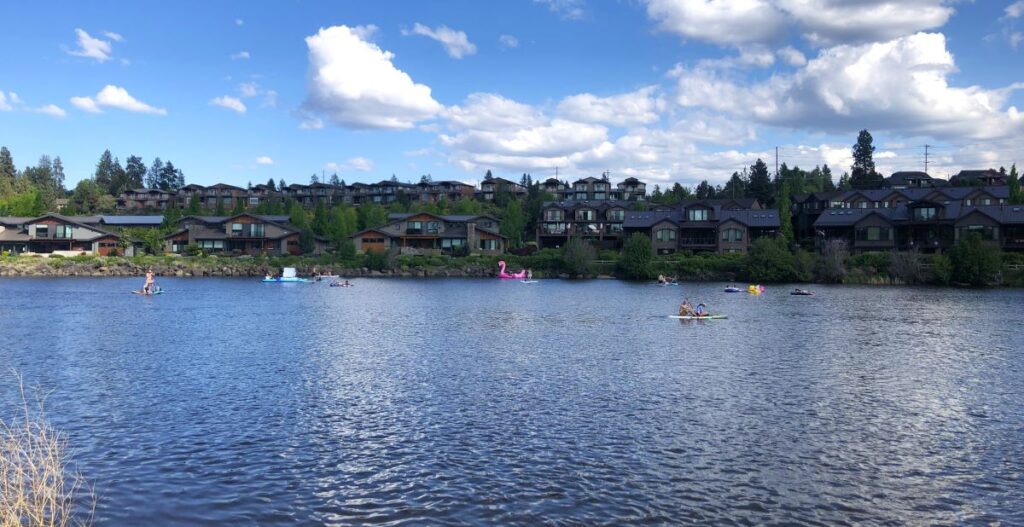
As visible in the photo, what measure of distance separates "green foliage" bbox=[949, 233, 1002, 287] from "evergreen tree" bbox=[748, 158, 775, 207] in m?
53.6

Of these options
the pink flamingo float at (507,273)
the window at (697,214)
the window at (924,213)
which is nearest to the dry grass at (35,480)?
the pink flamingo float at (507,273)

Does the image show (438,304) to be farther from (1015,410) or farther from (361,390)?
(1015,410)

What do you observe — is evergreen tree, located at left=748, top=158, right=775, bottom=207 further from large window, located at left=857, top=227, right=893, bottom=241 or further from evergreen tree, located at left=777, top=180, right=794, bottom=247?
large window, located at left=857, top=227, right=893, bottom=241

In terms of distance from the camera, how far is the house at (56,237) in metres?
117

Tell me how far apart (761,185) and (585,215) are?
41368mm

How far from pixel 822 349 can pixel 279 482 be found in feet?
96.3

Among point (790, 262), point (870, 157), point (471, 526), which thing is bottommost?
point (471, 526)

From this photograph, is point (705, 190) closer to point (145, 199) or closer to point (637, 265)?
point (637, 265)

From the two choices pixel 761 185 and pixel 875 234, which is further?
pixel 761 185

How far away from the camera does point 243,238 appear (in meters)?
126

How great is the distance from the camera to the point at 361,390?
85.8ft

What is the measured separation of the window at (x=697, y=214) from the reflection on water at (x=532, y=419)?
69.5 m

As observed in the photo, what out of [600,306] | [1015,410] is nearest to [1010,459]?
[1015,410]

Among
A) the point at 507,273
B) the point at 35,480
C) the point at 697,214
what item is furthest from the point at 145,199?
the point at 35,480
